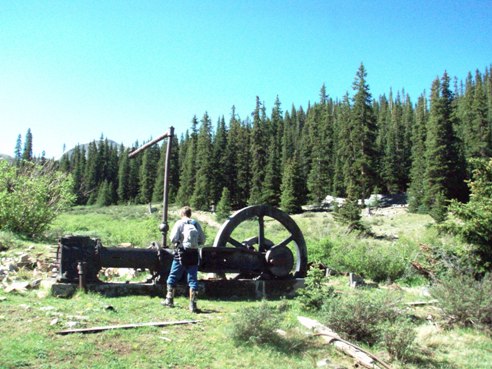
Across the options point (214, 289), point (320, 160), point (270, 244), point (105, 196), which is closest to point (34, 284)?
point (214, 289)

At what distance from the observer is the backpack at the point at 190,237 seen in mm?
8406

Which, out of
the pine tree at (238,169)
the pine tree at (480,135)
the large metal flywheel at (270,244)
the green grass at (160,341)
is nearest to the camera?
the green grass at (160,341)

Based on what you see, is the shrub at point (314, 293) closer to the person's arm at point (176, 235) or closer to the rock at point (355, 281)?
the person's arm at point (176, 235)

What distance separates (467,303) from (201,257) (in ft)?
16.6

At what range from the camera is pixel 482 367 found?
642 cm

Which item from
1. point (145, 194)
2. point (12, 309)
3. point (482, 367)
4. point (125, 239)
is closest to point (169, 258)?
point (12, 309)

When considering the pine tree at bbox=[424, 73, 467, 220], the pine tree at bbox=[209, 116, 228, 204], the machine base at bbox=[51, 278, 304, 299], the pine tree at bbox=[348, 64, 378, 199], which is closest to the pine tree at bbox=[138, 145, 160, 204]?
the pine tree at bbox=[209, 116, 228, 204]

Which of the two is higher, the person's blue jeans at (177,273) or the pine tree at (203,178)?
the pine tree at (203,178)

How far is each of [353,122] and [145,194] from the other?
5132 cm

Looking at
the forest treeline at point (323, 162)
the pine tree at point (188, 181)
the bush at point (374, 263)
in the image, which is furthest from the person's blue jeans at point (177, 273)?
the pine tree at point (188, 181)

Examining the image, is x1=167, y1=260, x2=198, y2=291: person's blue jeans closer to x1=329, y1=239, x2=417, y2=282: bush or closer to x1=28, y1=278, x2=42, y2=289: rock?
x1=28, y1=278, x2=42, y2=289: rock

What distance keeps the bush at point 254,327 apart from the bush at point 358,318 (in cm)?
117

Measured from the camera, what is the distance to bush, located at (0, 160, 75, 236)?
57.2 feet

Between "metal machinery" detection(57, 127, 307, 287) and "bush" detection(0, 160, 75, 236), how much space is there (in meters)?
8.71
